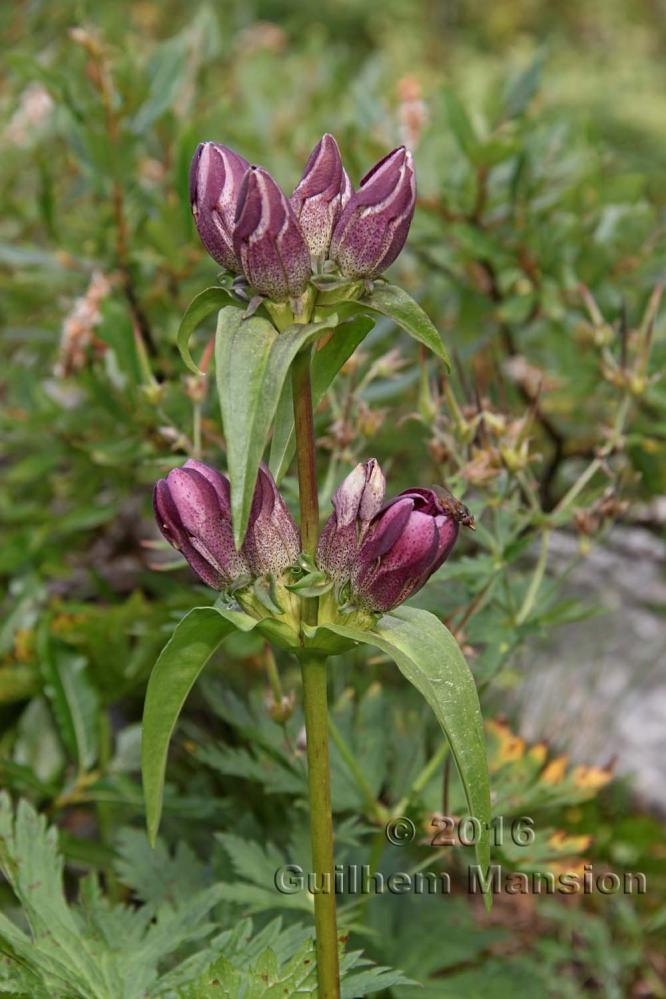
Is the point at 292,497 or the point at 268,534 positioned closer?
the point at 268,534

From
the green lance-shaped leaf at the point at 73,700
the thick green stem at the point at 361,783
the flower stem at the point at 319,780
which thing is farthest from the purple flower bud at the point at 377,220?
the green lance-shaped leaf at the point at 73,700

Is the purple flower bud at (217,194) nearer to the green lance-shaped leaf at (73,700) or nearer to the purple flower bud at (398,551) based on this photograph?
the purple flower bud at (398,551)

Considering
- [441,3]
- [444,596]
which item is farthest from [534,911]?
[441,3]

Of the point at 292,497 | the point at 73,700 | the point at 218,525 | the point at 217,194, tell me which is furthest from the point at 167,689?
the point at 73,700

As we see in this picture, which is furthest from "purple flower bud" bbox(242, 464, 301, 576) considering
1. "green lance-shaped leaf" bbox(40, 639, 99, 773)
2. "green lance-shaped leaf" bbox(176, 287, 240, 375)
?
"green lance-shaped leaf" bbox(40, 639, 99, 773)

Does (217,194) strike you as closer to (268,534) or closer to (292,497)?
(268,534)

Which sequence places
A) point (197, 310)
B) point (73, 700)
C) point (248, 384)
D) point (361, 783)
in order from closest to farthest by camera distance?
1. point (248, 384)
2. point (197, 310)
3. point (361, 783)
4. point (73, 700)

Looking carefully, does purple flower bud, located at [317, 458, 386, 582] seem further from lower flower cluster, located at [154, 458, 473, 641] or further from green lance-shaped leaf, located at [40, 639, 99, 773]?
green lance-shaped leaf, located at [40, 639, 99, 773]
